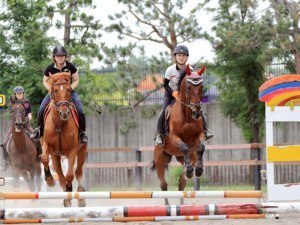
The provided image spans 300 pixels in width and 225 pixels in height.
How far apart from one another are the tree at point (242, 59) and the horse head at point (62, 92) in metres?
10.3

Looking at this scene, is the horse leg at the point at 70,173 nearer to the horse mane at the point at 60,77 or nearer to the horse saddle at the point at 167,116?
the horse mane at the point at 60,77

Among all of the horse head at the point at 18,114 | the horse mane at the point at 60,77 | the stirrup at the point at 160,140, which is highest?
the horse mane at the point at 60,77

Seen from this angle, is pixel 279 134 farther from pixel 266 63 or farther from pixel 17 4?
pixel 17 4

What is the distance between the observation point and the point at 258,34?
904 inches

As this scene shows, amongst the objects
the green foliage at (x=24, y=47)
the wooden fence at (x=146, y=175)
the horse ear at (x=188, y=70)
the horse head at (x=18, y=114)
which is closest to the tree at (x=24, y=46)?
the green foliage at (x=24, y=47)

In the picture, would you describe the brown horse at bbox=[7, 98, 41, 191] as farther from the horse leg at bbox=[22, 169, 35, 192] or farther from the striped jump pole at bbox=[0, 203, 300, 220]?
the striped jump pole at bbox=[0, 203, 300, 220]

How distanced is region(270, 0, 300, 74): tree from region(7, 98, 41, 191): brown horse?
7831mm

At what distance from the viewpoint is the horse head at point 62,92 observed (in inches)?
498

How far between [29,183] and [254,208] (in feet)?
27.5

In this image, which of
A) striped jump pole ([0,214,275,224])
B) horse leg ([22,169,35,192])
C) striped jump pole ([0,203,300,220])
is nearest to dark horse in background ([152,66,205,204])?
striped jump pole ([0,214,275,224])

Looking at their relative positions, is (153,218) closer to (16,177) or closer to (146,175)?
(16,177)

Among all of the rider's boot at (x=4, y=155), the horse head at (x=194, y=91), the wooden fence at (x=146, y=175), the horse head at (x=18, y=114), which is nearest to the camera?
the horse head at (x=194, y=91)

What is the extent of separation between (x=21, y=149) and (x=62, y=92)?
4.81 metres

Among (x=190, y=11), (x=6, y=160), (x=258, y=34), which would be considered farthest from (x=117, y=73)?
(x=6, y=160)
